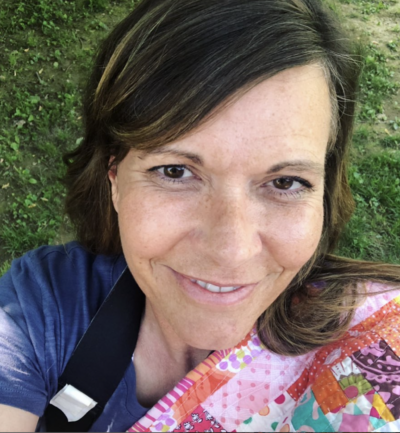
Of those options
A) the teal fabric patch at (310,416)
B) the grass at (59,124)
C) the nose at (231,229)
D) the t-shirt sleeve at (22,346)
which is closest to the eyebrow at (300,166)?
the nose at (231,229)

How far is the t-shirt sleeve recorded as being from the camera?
1.72 meters

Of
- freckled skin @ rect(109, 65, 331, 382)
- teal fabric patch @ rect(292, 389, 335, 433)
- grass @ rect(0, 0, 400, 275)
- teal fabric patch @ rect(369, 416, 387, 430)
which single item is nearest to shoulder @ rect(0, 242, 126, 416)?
freckled skin @ rect(109, 65, 331, 382)

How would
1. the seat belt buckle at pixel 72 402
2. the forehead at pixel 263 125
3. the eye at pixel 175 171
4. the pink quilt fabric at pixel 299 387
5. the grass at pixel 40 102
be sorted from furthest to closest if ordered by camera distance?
the grass at pixel 40 102, the seat belt buckle at pixel 72 402, the pink quilt fabric at pixel 299 387, the eye at pixel 175 171, the forehead at pixel 263 125

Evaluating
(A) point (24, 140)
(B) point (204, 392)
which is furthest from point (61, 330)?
(A) point (24, 140)

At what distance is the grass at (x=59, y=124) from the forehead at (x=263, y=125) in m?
2.85

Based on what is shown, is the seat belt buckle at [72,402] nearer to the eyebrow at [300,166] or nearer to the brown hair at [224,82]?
the brown hair at [224,82]

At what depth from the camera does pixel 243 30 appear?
154 cm

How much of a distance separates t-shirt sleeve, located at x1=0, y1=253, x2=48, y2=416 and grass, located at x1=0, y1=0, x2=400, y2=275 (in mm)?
2125

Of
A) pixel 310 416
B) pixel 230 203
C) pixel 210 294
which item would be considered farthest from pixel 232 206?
pixel 310 416

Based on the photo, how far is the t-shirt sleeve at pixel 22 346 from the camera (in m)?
1.72

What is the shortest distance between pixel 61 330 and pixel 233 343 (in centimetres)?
70

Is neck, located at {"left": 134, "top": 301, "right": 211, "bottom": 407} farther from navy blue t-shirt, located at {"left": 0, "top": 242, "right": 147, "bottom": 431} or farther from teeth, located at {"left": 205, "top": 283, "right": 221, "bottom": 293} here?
teeth, located at {"left": 205, "top": 283, "right": 221, "bottom": 293}

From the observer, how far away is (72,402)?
1.87 metres

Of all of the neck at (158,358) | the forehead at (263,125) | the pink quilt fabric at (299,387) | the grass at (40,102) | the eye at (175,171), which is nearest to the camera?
the forehead at (263,125)
